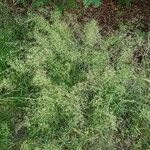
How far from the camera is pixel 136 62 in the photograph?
16.2ft

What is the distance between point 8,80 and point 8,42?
499 millimetres

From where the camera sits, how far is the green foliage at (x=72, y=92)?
431 cm

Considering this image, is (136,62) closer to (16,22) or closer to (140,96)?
(140,96)

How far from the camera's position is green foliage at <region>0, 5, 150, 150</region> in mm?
4312

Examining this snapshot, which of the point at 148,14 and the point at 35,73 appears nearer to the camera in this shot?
the point at 35,73

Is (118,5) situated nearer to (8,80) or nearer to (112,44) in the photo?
(112,44)

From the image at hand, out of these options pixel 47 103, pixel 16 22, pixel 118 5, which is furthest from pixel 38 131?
pixel 118 5

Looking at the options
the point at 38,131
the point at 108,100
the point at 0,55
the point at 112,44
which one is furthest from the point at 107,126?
the point at 0,55

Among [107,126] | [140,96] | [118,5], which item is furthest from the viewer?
[118,5]

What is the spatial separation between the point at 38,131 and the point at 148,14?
6.47 ft

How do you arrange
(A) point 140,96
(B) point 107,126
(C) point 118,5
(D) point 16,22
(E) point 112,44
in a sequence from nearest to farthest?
(B) point 107,126 → (A) point 140,96 → (E) point 112,44 → (D) point 16,22 → (C) point 118,5

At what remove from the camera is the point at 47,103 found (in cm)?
428

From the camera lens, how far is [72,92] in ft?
14.2

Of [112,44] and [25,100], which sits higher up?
[112,44]
